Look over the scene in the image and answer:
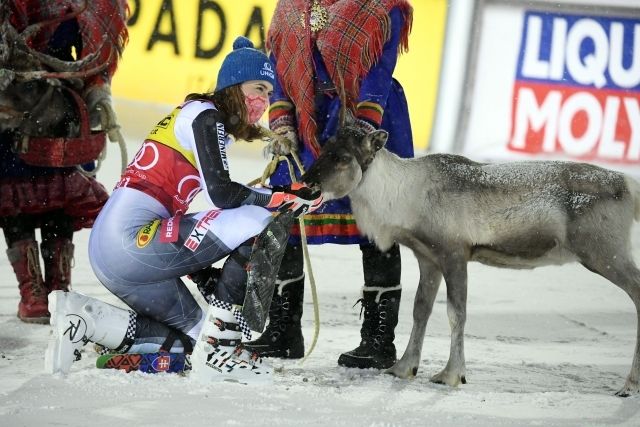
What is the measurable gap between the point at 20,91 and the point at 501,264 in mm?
2276

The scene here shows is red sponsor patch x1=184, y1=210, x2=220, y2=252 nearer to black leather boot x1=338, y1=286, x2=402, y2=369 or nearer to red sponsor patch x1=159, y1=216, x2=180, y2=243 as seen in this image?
red sponsor patch x1=159, y1=216, x2=180, y2=243

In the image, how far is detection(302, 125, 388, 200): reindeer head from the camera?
12.6 ft

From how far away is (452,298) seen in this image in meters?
3.80

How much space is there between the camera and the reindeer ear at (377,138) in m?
3.83

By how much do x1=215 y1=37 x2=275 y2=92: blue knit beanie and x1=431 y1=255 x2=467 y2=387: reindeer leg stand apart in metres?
0.99

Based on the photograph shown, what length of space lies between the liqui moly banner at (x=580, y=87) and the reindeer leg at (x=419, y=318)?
177 inches

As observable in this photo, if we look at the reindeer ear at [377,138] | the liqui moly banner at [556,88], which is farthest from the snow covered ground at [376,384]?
the liqui moly banner at [556,88]

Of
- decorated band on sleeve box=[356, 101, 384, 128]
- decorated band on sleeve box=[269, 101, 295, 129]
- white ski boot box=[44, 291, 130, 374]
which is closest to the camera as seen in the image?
white ski boot box=[44, 291, 130, 374]

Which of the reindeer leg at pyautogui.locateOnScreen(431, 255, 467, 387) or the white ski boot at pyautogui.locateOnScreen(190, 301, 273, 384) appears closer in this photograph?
the white ski boot at pyautogui.locateOnScreen(190, 301, 273, 384)

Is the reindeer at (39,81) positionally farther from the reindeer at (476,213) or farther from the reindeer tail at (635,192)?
the reindeer tail at (635,192)

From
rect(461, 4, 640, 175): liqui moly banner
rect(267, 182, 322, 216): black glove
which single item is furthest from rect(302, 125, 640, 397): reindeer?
rect(461, 4, 640, 175): liqui moly banner

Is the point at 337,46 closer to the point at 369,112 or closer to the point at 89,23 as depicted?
the point at 369,112

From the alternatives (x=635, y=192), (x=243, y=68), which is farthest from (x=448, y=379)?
(x=243, y=68)

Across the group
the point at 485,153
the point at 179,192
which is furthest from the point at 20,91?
the point at 485,153
